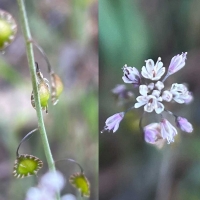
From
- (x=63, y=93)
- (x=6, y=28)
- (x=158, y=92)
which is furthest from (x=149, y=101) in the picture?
(x=6, y=28)

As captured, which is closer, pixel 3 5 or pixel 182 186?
pixel 3 5

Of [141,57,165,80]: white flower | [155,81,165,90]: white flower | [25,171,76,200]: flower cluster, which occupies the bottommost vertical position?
[25,171,76,200]: flower cluster

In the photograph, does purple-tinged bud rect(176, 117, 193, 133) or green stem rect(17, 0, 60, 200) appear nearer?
green stem rect(17, 0, 60, 200)

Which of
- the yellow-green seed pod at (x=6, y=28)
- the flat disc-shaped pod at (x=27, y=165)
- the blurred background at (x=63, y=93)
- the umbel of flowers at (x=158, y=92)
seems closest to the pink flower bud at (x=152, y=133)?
the umbel of flowers at (x=158, y=92)

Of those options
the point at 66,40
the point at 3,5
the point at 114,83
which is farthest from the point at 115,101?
the point at 3,5

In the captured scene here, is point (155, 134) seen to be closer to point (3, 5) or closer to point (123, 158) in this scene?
point (123, 158)

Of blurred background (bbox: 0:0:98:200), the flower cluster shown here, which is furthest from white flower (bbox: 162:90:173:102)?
the flower cluster

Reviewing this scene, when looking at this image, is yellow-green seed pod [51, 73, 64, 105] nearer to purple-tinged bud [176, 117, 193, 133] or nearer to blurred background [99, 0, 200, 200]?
blurred background [99, 0, 200, 200]
